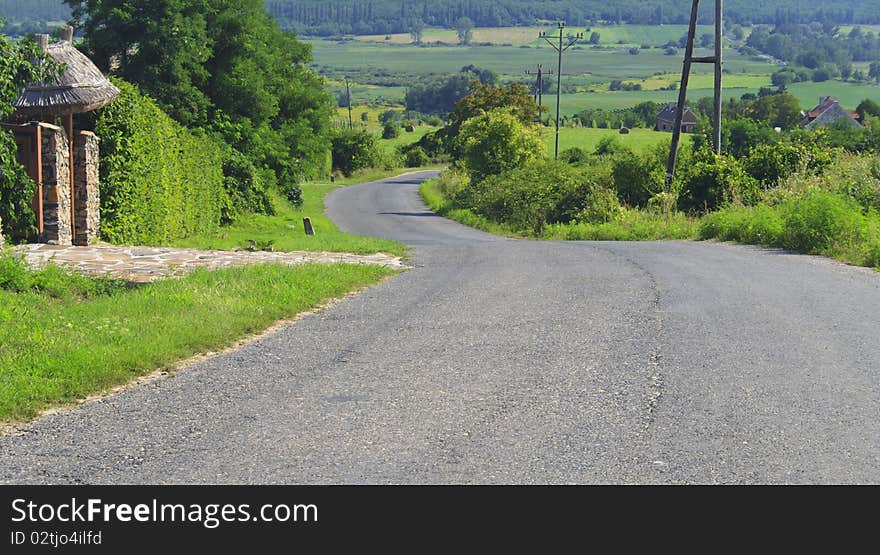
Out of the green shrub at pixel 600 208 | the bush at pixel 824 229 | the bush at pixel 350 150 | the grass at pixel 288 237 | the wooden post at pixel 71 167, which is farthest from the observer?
the bush at pixel 350 150

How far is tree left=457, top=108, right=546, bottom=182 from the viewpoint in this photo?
5731 centimetres

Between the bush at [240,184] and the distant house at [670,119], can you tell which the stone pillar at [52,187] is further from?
the distant house at [670,119]

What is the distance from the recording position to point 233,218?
3288cm

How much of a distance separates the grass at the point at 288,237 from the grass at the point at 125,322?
6.01 meters

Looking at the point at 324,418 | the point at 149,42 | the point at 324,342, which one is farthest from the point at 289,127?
the point at 324,418

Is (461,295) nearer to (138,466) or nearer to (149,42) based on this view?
(138,466)

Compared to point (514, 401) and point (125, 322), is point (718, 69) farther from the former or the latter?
point (514, 401)

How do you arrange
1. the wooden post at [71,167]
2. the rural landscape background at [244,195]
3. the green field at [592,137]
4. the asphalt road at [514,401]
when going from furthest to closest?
the green field at [592,137] → the wooden post at [71,167] → the rural landscape background at [244,195] → the asphalt road at [514,401]

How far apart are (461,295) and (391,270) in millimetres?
3478

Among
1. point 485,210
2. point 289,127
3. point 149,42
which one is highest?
point 149,42

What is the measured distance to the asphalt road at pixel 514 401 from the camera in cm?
642

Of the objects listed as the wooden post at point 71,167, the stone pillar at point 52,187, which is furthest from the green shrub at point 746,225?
the stone pillar at point 52,187

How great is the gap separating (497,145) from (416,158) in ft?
181

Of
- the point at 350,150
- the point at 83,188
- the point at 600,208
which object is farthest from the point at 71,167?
the point at 350,150
